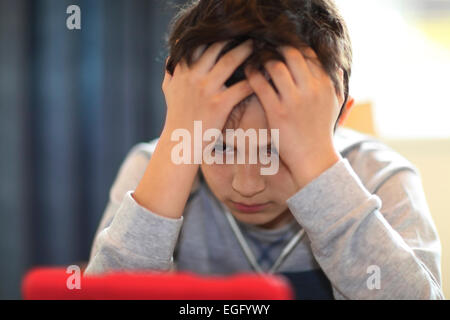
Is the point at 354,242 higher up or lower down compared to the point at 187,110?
lower down

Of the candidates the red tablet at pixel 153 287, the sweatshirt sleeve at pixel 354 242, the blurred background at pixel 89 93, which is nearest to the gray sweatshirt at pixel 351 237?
the sweatshirt sleeve at pixel 354 242

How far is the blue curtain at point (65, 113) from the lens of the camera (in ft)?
5.28

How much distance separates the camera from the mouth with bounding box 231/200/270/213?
2.27 ft

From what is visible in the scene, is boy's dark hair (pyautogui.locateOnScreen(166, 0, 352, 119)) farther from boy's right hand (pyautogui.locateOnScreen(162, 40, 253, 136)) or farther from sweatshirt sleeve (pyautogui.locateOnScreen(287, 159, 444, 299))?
sweatshirt sleeve (pyautogui.locateOnScreen(287, 159, 444, 299))

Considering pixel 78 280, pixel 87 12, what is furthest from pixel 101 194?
pixel 78 280

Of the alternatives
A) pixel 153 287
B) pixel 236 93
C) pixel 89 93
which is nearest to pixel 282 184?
pixel 236 93

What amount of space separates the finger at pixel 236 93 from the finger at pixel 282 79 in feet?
0.14

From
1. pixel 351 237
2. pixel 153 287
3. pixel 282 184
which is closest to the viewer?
pixel 153 287

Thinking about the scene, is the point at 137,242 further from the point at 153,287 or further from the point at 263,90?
the point at 153,287

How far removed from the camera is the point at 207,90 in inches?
24.9

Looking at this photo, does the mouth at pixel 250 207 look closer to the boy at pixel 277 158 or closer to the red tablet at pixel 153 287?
the boy at pixel 277 158

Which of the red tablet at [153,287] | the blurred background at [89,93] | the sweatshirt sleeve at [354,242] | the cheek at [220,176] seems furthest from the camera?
the blurred background at [89,93]

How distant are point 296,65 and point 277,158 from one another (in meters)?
0.12

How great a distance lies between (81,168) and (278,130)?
120 centimetres
